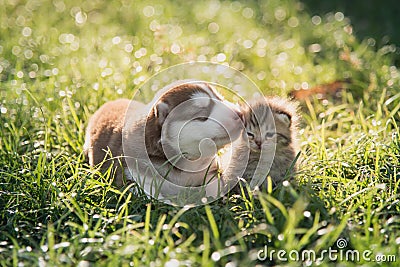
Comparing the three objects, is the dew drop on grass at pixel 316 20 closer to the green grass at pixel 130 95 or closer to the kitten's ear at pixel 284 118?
the green grass at pixel 130 95

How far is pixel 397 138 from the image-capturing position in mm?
4043

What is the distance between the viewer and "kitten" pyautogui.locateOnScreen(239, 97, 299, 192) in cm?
366

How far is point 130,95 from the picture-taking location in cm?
503

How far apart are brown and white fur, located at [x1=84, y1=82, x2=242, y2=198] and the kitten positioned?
4.2 inches

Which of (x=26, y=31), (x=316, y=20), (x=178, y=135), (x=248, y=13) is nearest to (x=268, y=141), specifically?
(x=178, y=135)

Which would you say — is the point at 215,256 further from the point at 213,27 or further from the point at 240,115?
the point at 213,27

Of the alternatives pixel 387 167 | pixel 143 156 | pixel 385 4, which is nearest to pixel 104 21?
pixel 385 4

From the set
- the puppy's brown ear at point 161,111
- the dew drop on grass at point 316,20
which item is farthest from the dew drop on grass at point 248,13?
the puppy's brown ear at point 161,111

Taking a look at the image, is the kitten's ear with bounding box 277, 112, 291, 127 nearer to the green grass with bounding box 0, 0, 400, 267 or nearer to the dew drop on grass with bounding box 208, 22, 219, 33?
the green grass with bounding box 0, 0, 400, 267

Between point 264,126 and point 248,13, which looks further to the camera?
point 248,13

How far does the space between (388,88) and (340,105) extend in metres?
0.41

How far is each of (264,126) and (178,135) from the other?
474 mm

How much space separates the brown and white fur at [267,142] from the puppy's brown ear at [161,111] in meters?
0.44

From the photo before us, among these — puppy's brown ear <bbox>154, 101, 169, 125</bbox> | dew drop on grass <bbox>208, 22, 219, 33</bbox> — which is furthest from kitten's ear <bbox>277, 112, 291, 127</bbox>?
dew drop on grass <bbox>208, 22, 219, 33</bbox>
